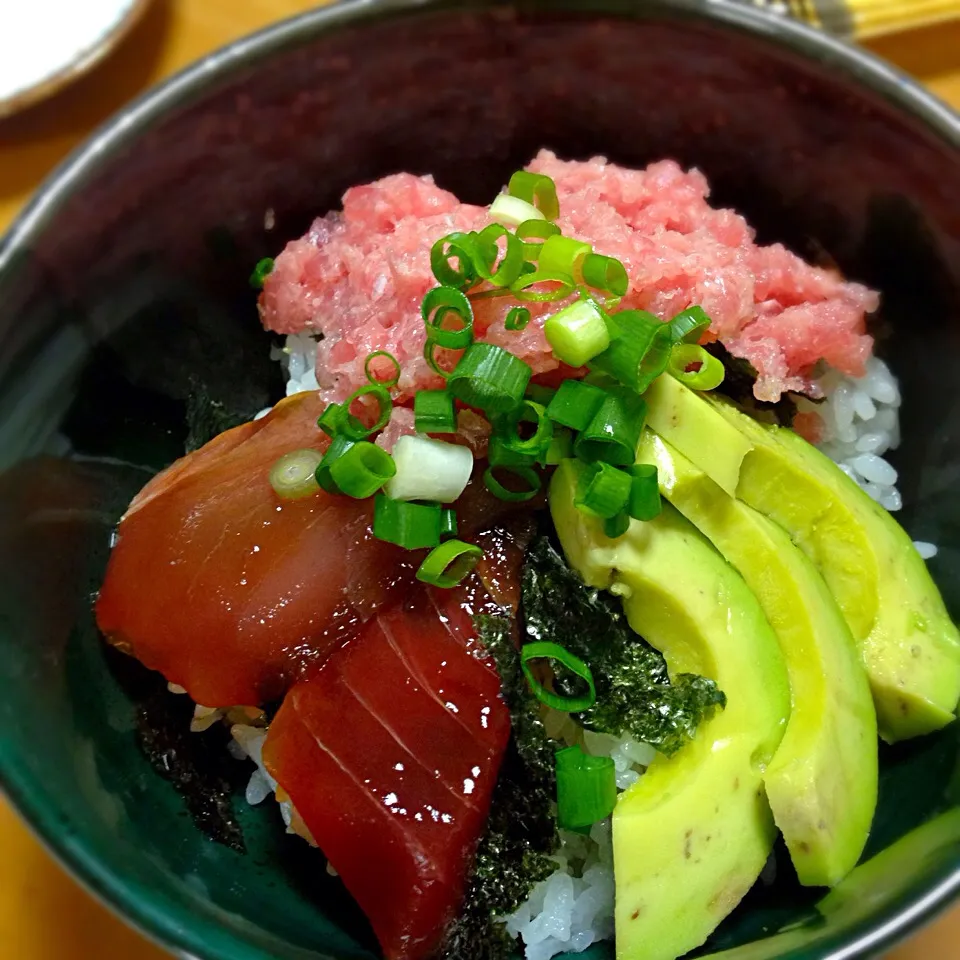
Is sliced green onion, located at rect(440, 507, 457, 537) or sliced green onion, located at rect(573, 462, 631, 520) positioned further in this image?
sliced green onion, located at rect(440, 507, 457, 537)

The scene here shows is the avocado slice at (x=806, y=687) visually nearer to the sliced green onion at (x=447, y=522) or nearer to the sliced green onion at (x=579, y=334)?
the sliced green onion at (x=579, y=334)

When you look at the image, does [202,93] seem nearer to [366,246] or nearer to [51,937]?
[366,246]

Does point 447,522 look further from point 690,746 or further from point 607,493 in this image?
point 690,746

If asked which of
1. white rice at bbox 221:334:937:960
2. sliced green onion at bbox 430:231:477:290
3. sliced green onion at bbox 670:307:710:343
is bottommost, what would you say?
white rice at bbox 221:334:937:960

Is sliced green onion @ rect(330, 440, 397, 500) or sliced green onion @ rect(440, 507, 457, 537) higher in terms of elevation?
sliced green onion @ rect(330, 440, 397, 500)

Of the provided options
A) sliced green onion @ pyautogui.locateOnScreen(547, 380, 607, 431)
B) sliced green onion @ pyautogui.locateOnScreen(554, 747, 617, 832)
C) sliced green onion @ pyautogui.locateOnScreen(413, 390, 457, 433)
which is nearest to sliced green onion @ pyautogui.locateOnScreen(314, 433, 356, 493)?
sliced green onion @ pyautogui.locateOnScreen(413, 390, 457, 433)

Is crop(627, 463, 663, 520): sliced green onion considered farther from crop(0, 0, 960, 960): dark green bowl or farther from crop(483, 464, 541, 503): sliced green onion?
crop(0, 0, 960, 960): dark green bowl

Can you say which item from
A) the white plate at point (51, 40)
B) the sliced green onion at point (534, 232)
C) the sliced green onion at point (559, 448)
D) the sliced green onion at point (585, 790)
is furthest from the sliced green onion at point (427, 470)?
the white plate at point (51, 40)

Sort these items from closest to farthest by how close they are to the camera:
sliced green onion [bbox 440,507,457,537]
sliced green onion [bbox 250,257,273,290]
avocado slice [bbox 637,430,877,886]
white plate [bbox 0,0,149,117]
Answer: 1. avocado slice [bbox 637,430,877,886]
2. sliced green onion [bbox 440,507,457,537]
3. sliced green onion [bbox 250,257,273,290]
4. white plate [bbox 0,0,149,117]
